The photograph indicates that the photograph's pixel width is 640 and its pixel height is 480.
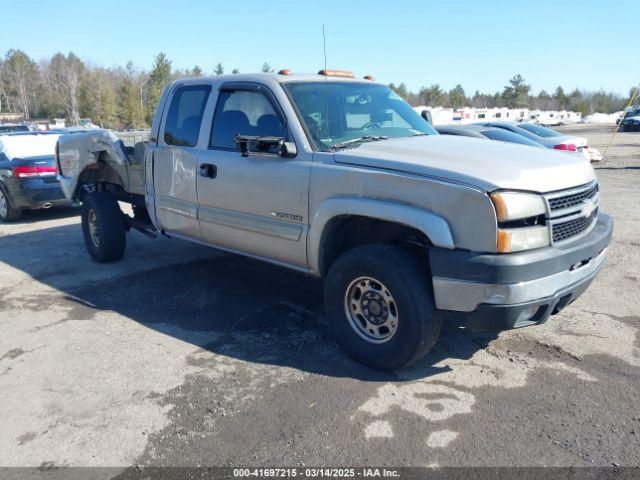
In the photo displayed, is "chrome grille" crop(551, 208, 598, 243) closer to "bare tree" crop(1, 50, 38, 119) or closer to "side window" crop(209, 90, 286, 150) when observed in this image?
"side window" crop(209, 90, 286, 150)

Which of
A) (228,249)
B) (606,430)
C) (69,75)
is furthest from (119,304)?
(69,75)

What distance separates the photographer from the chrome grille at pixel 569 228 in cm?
343

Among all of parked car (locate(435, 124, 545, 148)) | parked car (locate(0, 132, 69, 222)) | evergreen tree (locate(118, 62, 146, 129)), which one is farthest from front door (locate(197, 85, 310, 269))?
evergreen tree (locate(118, 62, 146, 129))

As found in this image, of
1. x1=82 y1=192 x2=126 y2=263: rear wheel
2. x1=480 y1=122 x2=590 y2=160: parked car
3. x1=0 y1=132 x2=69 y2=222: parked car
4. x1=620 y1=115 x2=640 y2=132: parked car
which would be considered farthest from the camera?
x1=620 y1=115 x2=640 y2=132: parked car

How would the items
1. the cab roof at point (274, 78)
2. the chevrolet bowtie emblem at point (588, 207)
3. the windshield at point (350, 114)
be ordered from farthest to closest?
1. the cab roof at point (274, 78)
2. the windshield at point (350, 114)
3. the chevrolet bowtie emblem at point (588, 207)

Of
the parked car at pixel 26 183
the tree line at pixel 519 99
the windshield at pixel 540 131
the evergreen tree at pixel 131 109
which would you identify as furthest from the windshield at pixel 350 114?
the tree line at pixel 519 99

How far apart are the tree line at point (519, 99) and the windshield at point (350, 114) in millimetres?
94016

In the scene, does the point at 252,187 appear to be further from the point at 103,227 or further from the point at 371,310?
the point at 103,227

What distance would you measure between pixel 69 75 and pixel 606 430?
82418 millimetres

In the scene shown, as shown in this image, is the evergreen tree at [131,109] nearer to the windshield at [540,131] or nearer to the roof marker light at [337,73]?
the windshield at [540,131]

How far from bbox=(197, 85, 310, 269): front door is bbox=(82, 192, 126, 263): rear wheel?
196 cm

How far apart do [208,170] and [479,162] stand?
7.98 ft

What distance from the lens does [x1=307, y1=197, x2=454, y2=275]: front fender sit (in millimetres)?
3309

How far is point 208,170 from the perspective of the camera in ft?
15.9
